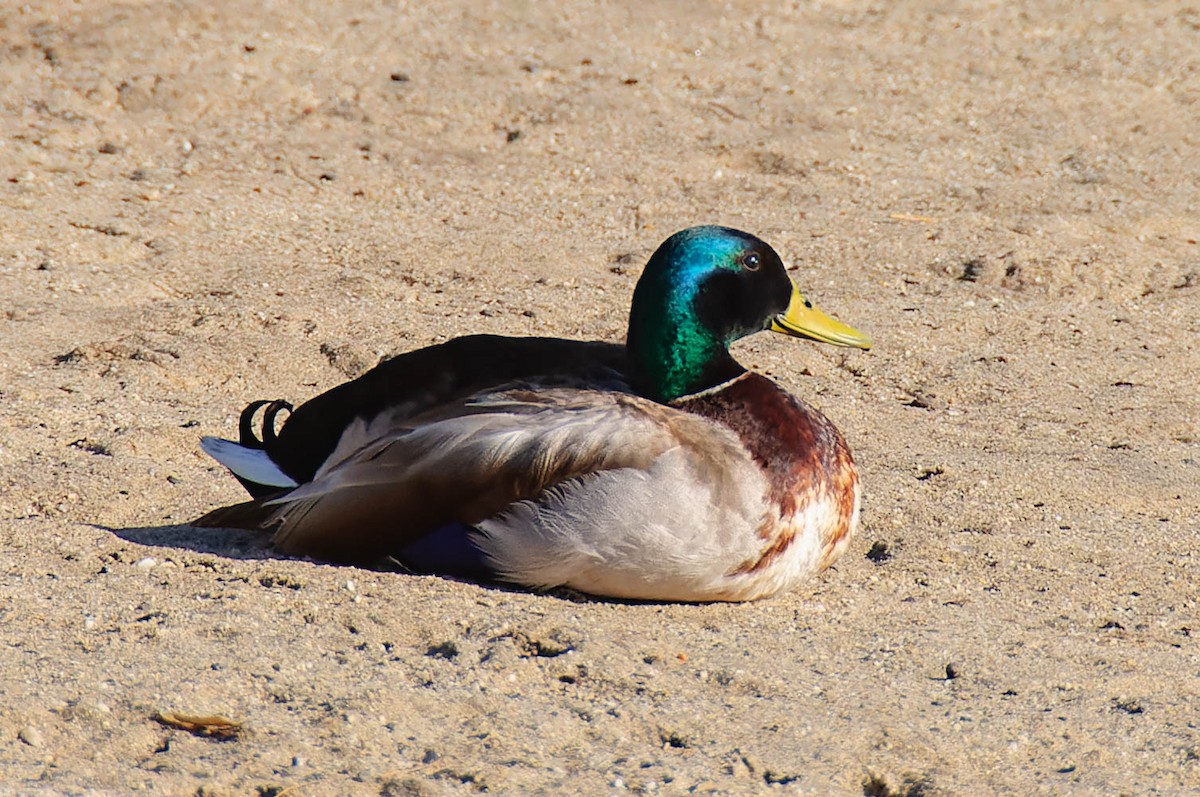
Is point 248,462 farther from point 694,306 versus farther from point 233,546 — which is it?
point 694,306

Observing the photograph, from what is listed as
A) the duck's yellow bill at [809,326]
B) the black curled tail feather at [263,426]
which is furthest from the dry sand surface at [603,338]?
the duck's yellow bill at [809,326]

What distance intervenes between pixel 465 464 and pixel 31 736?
1117mm

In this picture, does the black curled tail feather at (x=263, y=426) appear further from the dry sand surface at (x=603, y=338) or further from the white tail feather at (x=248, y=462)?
the dry sand surface at (x=603, y=338)

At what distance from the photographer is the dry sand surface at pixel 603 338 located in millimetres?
3193

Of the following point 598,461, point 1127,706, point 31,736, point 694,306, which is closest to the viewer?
point 31,736

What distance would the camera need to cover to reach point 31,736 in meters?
3.05

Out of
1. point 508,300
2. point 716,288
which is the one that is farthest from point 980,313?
point 716,288

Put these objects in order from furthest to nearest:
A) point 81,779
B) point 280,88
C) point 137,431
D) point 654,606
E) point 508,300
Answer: point 280,88 → point 508,300 → point 137,431 → point 654,606 → point 81,779

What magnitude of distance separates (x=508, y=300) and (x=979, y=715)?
2908mm

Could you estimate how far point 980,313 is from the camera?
5.88 meters

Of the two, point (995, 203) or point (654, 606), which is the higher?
point (995, 203)

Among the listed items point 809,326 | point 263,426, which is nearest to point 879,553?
point 809,326

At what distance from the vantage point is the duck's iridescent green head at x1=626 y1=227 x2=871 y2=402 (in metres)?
3.97

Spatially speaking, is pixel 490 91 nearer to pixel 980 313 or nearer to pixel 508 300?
pixel 508 300
